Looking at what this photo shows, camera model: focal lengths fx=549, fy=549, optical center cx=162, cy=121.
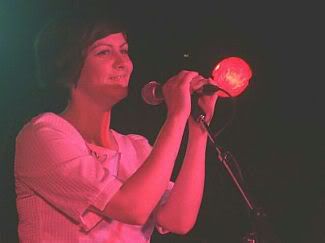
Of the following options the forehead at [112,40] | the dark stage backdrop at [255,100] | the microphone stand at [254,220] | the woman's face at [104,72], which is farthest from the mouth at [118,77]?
the dark stage backdrop at [255,100]

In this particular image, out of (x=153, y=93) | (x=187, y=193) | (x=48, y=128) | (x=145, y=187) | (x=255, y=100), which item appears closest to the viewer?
(x=145, y=187)

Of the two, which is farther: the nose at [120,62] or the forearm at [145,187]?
the nose at [120,62]

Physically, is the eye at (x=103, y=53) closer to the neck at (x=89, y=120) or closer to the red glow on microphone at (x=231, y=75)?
the neck at (x=89, y=120)

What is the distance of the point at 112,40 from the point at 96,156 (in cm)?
36

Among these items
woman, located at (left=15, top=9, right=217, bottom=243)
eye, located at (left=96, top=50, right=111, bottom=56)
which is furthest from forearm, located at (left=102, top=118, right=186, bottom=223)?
eye, located at (left=96, top=50, right=111, bottom=56)

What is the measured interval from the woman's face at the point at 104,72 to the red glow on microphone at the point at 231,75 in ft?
0.92

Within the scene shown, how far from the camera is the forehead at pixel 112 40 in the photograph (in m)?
1.65

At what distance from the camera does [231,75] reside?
171cm

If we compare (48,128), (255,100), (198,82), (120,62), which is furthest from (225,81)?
(255,100)

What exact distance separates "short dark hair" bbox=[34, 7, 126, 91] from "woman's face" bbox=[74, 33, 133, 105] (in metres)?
0.02

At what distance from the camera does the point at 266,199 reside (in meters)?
3.15

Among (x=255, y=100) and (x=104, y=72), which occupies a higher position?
(x=104, y=72)

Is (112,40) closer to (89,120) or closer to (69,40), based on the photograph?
(69,40)

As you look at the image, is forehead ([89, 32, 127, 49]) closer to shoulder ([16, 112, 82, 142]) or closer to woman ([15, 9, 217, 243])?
woman ([15, 9, 217, 243])
